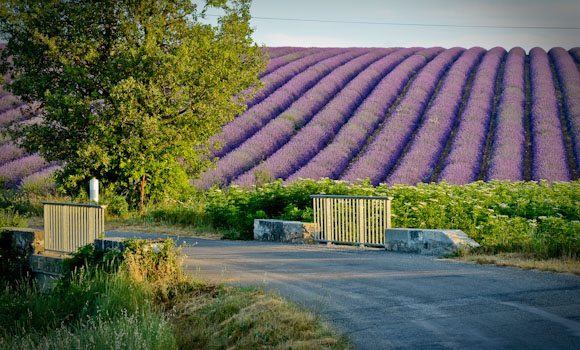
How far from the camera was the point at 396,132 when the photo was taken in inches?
1096

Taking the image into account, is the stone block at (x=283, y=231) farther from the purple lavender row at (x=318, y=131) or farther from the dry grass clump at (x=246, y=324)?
the purple lavender row at (x=318, y=131)

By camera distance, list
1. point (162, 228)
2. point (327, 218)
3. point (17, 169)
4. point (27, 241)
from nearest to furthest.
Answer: point (327, 218) → point (27, 241) → point (162, 228) → point (17, 169)

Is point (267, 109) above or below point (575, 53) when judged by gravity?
below

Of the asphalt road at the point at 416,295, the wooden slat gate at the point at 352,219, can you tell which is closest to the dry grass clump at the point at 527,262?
the asphalt road at the point at 416,295

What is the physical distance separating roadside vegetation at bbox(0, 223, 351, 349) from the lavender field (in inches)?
417

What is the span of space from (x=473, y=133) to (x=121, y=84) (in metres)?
16.4

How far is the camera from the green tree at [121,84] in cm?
1845

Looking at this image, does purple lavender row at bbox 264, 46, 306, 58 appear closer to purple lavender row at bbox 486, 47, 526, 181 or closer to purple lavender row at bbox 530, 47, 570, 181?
purple lavender row at bbox 486, 47, 526, 181

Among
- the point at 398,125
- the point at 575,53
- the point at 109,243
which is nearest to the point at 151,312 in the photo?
the point at 109,243

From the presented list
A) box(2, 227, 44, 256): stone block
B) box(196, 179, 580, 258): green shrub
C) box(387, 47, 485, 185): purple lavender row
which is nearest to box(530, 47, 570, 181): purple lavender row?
box(387, 47, 485, 185): purple lavender row

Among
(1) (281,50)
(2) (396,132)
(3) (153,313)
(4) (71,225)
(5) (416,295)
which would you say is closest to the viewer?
(3) (153,313)

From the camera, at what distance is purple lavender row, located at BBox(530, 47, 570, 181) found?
22156 mm

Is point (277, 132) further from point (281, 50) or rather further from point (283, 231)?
point (281, 50)

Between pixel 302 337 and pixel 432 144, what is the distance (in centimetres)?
2048
